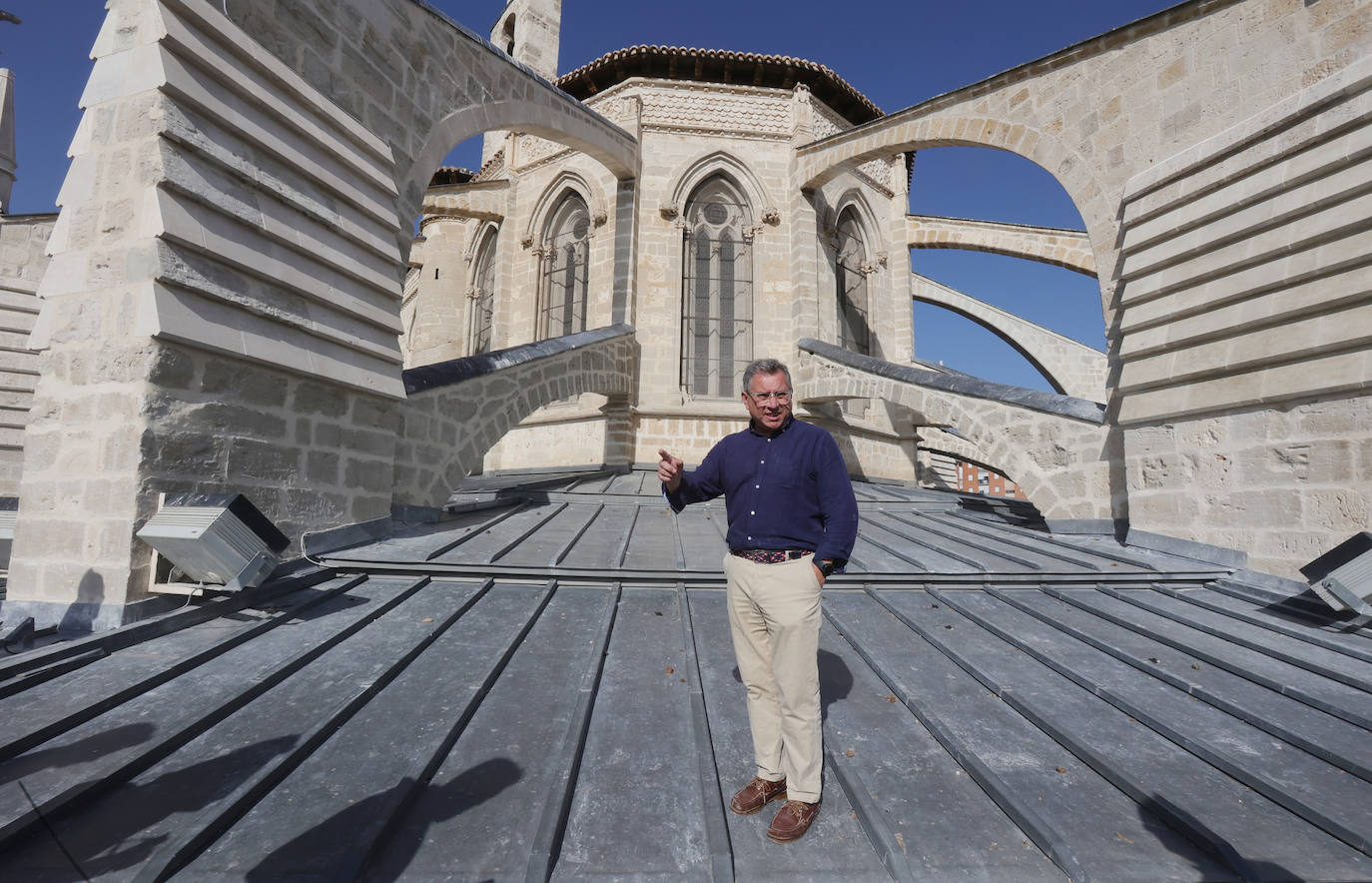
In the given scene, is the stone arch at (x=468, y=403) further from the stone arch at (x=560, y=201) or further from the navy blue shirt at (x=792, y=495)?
the navy blue shirt at (x=792, y=495)

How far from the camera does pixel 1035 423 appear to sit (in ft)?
20.3

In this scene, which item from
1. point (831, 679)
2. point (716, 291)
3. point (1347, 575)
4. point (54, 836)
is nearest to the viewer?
point (54, 836)

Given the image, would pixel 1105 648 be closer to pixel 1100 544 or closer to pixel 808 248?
pixel 1100 544

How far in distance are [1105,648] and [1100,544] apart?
250 cm

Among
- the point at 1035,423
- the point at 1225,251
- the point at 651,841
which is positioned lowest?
the point at 651,841

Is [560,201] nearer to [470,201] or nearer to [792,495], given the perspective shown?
[470,201]

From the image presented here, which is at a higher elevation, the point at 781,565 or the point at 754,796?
the point at 781,565

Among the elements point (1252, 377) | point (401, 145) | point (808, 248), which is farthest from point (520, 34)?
point (1252, 377)

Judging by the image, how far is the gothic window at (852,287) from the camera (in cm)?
1170

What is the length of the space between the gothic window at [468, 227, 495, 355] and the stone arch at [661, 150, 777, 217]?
4.30 meters

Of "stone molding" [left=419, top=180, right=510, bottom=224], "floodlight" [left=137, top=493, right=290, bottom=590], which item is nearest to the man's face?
"floodlight" [left=137, top=493, right=290, bottom=590]

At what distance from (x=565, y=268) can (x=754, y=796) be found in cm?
1083

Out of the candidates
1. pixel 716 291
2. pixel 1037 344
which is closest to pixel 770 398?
pixel 716 291

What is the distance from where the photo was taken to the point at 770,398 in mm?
2309
